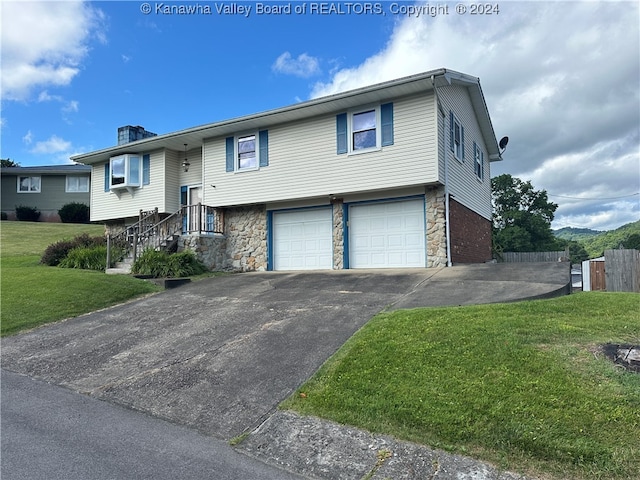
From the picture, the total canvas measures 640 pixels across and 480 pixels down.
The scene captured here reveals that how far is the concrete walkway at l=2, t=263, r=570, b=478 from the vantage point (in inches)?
194

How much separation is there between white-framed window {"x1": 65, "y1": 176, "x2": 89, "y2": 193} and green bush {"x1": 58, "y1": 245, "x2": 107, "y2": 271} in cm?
1779

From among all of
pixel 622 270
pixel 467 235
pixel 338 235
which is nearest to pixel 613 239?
pixel 467 235

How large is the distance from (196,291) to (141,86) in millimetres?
9064

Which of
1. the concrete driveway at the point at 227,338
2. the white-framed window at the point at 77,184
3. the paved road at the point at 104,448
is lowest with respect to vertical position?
the paved road at the point at 104,448

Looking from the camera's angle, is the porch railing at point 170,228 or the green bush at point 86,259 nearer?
the green bush at point 86,259

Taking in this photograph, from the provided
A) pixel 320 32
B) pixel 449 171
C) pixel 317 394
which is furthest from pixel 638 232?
pixel 317 394

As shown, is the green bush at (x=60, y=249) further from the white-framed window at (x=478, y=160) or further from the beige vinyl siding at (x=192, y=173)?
the white-framed window at (x=478, y=160)

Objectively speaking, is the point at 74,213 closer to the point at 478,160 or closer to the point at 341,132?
the point at 341,132

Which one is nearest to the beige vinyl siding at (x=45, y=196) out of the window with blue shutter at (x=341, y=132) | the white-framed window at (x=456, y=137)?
the window with blue shutter at (x=341, y=132)

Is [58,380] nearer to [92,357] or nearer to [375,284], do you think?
[92,357]

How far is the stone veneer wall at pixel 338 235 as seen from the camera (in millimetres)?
13883

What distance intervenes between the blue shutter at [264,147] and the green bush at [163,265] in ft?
13.4

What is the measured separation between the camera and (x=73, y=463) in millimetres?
3609

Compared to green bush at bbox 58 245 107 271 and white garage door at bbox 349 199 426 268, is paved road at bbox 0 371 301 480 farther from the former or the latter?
green bush at bbox 58 245 107 271
